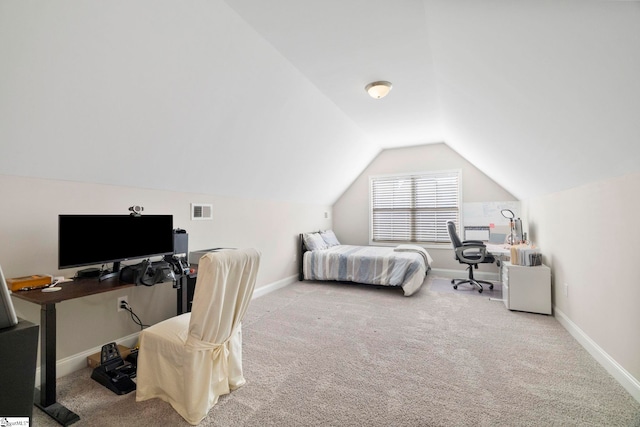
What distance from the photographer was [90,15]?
5.27ft

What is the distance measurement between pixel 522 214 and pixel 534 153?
2597mm

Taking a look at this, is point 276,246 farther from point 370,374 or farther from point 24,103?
point 24,103

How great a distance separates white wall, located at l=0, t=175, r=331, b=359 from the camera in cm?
200

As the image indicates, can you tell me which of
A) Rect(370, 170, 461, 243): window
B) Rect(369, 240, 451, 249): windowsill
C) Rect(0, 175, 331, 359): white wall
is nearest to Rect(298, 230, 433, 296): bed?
Rect(369, 240, 451, 249): windowsill

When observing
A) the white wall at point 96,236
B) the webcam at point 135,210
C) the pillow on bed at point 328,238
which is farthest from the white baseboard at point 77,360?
the pillow on bed at point 328,238

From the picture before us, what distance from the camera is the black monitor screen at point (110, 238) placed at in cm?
206

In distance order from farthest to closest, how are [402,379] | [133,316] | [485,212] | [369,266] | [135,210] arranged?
1. [485,212]
2. [369,266]
3. [133,316]
4. [135,210]
5. [402,379]

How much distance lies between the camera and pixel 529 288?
348cm

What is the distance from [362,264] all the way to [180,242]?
287 cm

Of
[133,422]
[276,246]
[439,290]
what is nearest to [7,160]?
[133,422]

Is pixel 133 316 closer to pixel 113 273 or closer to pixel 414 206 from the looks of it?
pixel 113 273

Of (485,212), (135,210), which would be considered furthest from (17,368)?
(485,212)

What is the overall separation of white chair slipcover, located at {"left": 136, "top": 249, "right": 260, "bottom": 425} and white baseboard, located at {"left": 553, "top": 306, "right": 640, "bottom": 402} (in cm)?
260

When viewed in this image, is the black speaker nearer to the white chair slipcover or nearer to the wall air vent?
the wall air vent
